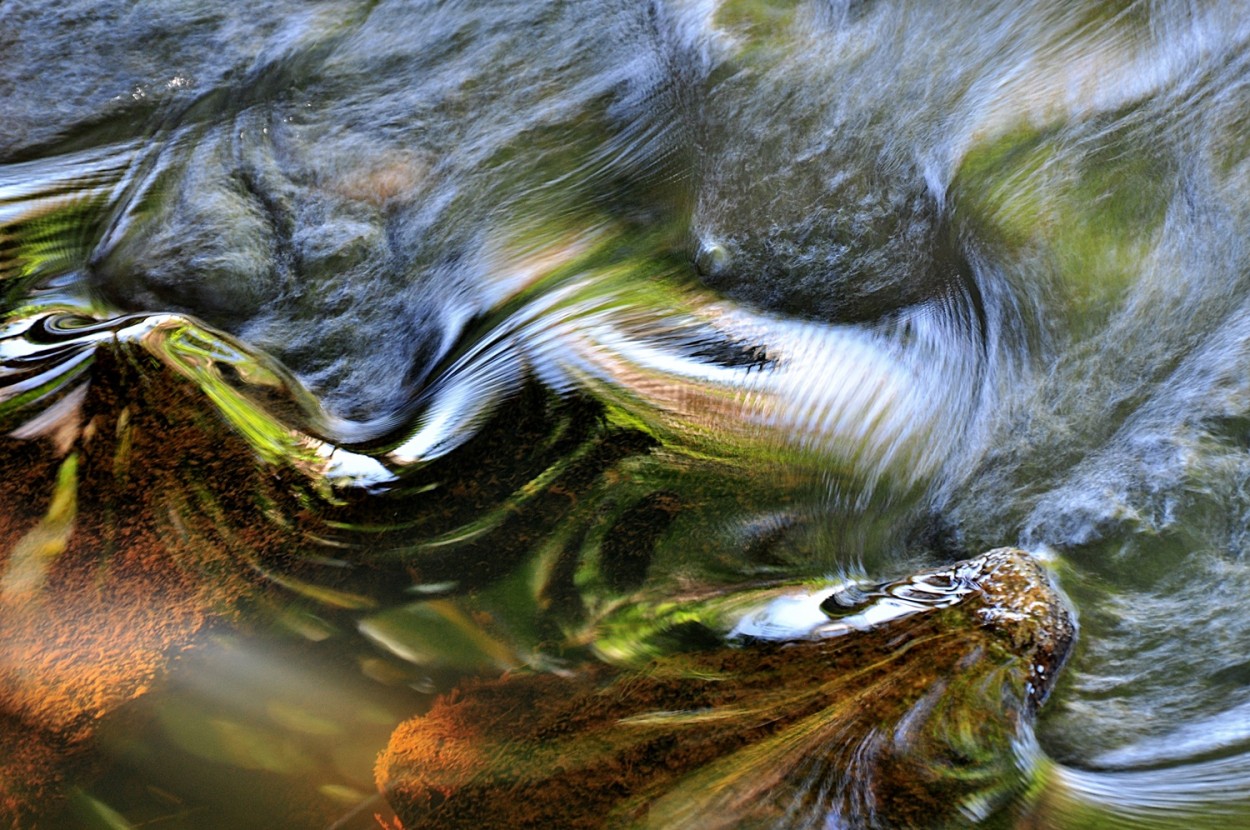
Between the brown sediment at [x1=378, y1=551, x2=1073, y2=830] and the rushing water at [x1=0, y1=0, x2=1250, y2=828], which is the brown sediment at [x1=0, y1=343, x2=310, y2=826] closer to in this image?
the rushing water at [x1=0, y1=0, x2=1250, y2=828]

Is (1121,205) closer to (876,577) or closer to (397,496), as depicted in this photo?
(876,577)

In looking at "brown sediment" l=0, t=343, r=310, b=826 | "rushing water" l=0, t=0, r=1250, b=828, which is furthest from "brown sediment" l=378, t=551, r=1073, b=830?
"brown sediment" l=0, t=343, r=310, b=826

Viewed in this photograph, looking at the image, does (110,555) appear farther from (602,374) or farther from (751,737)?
(751,737)

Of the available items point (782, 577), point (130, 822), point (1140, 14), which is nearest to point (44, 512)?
point (130, 822)

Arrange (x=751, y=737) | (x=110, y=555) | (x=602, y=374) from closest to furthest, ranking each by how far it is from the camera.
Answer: (x=751, y=737) < (x=110, y=555) < (x=602, y=374)

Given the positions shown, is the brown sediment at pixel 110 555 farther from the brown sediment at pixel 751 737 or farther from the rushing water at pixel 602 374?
the brown sediment at pixel 751 737

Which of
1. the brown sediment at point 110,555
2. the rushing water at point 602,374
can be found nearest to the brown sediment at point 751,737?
the rushing water at point 602,374

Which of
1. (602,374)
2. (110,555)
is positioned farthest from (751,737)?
(110,555)
